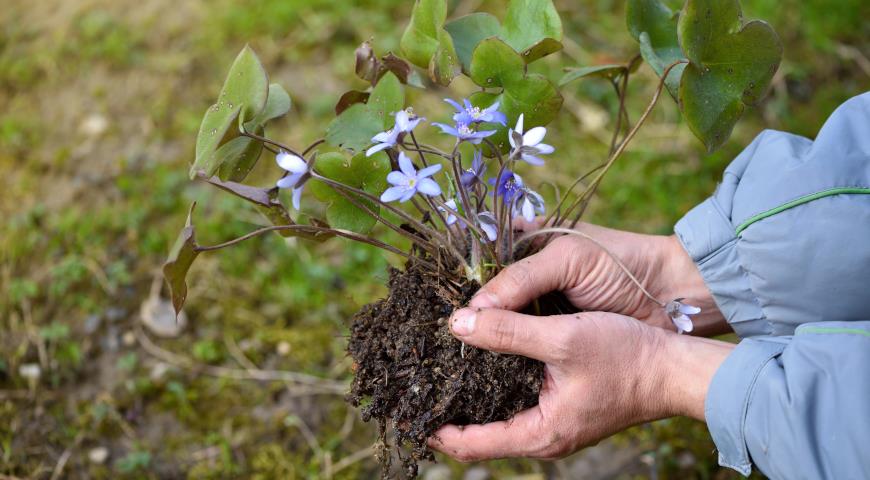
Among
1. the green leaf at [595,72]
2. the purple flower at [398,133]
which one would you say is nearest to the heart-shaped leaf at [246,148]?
the purple flower at [398,133]

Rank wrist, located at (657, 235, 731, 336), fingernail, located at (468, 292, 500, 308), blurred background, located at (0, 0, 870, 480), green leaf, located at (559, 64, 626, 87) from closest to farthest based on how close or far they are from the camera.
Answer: fingernail, located at (468, 292, 500, 308) → green leaf, located at (559, 64, 626, 87) → wrist, located at (657, 235, 731, 336) → blurred background, located at (0, 0, 870, 480)

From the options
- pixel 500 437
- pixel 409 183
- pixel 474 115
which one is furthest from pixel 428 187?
pixel 500 437

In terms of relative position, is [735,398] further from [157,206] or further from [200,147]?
[157,206]

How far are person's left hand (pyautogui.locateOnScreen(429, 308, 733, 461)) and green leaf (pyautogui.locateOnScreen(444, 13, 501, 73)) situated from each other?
1.58ft

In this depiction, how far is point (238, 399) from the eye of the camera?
2.17m

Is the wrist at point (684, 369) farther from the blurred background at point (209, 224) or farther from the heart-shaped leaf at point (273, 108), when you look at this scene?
the heart-shaped leaf at point (273, 108)

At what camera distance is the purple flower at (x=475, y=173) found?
1.30 metres

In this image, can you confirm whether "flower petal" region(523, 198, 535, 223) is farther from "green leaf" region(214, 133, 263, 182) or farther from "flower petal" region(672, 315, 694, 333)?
"green leaf" region(214, 133, 263, 182)

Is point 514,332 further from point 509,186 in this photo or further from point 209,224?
point 209,224

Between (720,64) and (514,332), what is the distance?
565 mm

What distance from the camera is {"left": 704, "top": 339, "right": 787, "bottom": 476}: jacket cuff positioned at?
1.23m

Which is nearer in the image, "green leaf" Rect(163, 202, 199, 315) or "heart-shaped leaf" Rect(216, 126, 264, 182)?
"green leaf" Rect(163, 202, 199, 315)

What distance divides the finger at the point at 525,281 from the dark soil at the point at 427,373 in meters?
0.08

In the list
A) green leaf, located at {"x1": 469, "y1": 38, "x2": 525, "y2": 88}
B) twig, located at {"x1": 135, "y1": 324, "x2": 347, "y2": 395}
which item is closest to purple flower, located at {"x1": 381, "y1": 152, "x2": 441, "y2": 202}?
green leaf, located at {"x1": 469, "y1": 38, "x2": 525, "y2": 88}
